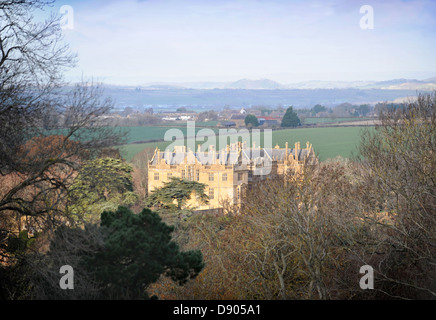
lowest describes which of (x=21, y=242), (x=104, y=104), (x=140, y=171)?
(x=140, y=171)

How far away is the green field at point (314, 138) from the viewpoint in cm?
7825

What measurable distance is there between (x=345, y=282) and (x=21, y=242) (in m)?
10.5

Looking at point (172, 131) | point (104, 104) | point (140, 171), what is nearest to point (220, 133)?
point (172, 131)

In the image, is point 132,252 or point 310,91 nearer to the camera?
point 132,252

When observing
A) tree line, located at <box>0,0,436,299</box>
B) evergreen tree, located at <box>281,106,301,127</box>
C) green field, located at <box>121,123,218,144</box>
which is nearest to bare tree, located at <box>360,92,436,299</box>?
tree line, located at <box>0,0,436,299</box>

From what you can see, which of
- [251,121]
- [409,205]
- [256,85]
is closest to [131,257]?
[409,205]

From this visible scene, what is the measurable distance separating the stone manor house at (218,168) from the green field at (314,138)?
17.0 m

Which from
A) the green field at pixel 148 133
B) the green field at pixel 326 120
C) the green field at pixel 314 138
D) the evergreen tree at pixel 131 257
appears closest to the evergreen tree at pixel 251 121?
the green field at pixel 326 120

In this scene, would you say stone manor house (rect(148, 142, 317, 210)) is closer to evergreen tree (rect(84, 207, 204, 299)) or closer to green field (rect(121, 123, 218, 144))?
green field (rect(121, 123, 218, 144))

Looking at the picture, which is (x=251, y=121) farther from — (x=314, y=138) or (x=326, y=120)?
(x=314, y=138)

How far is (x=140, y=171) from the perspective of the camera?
207ft

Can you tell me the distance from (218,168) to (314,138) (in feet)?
131
